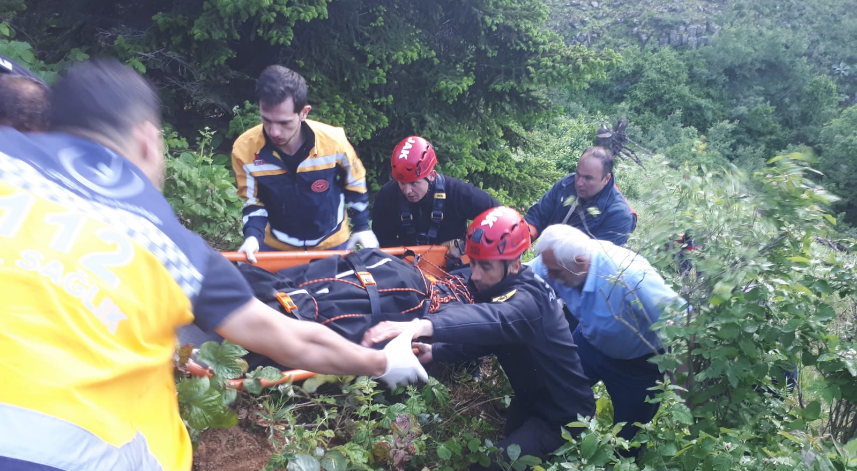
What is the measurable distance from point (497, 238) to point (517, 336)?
582 millimetres

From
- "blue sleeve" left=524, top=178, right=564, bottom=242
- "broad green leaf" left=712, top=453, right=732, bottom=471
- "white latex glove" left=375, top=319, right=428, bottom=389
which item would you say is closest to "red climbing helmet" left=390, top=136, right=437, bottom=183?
"blue sleeve" left=524, top=178, right=564, bottom=242

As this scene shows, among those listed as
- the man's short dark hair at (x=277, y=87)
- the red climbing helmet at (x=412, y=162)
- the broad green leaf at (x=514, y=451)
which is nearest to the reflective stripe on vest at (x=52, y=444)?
Result: the broad green leaf at (x=514, y=451)

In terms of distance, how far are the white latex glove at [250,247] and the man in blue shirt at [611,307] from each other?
172 cm

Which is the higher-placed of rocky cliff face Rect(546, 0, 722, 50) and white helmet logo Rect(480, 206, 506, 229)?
white helmet logo Rect(480, 206, 506, 229)

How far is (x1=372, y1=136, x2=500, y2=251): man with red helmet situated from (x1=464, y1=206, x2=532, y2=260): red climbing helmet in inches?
44.0

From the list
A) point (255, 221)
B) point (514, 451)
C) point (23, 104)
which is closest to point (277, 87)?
point (255, 221)

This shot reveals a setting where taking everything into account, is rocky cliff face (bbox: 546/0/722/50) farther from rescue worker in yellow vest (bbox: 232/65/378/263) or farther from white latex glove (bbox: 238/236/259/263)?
white latex glove (bbox: 238/236/259/263)

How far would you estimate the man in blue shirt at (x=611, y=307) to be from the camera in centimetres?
298

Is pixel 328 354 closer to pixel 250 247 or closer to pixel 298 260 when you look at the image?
pixel 298 260

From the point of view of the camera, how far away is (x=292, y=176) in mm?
3916

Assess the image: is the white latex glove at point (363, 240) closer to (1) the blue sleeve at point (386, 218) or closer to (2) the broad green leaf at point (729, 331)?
(1) the blue sleeve at point (386, 218)

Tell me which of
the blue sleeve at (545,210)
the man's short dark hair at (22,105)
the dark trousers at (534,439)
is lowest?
the blue sleeve at (545,210)

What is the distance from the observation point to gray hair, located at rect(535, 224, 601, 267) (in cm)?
321

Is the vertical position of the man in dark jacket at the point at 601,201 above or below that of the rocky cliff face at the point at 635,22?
above
